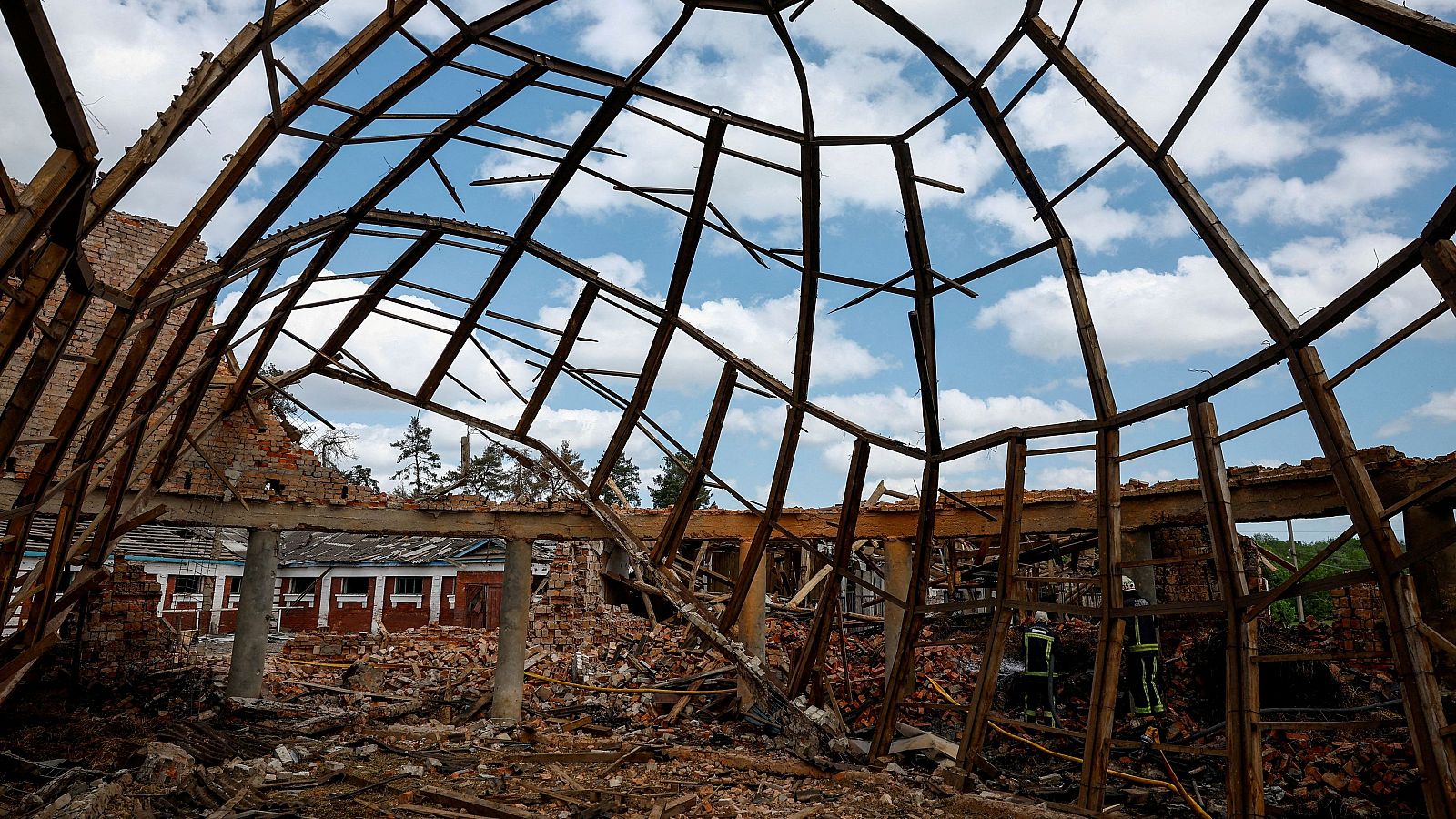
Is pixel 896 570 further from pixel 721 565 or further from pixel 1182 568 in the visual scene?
pixel 721 565

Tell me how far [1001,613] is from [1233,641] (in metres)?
2.55

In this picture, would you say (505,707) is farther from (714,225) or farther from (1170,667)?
(1170,667)

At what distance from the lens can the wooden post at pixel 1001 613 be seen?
32.4 ft

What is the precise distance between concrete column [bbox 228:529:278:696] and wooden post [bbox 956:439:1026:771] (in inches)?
508

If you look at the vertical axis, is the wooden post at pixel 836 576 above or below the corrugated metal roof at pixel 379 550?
below

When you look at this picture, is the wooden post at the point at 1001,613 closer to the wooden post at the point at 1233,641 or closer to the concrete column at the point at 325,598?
the wooden post at the point at 1233,641

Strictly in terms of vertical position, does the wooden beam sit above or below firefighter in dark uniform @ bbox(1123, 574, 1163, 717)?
above

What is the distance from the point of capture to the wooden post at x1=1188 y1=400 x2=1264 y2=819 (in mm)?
7504

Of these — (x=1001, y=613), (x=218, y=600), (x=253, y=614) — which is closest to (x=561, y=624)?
(x=253, y=614)

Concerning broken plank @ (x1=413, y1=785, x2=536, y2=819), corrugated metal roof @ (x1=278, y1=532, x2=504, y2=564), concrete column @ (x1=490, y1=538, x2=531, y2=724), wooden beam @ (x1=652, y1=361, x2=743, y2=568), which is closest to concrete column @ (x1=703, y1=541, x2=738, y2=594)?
corrugated metal roof @ (x1=278, y1=532, x2=504, y2=564)

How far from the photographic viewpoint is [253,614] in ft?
53.8

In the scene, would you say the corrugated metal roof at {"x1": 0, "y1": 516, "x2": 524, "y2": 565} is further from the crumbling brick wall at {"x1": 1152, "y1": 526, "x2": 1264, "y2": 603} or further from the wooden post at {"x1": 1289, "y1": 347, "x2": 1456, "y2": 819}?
the wooden post at {"x1": 1289, "y1": 347, "x2": 1456, "y2": 819}

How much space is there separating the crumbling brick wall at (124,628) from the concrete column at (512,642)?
7629 mm

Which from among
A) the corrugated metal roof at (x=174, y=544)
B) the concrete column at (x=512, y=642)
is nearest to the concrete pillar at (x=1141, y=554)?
the concrete column at (x=512, y=642)
